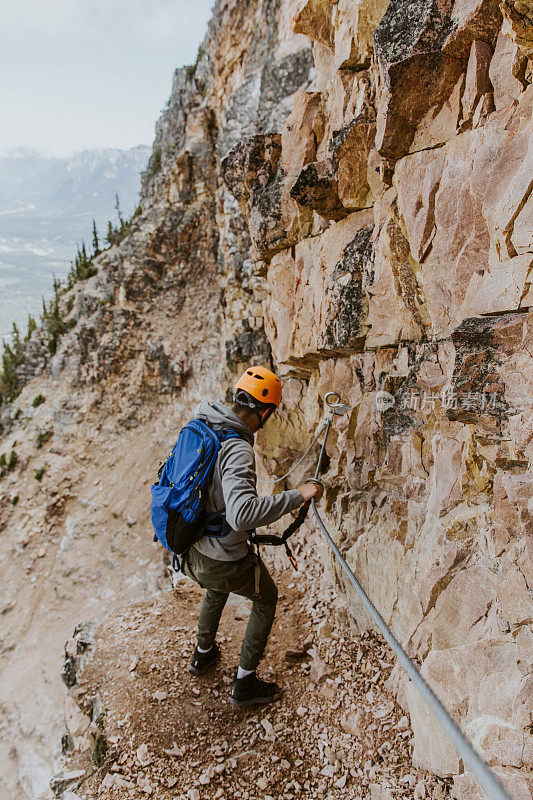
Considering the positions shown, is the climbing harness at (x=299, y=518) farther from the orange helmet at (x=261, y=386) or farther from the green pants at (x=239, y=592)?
the orange helmet at (x=261, y=386)

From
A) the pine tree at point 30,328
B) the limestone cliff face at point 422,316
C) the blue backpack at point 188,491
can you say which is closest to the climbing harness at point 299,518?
the limestone cliff face at point 422,316

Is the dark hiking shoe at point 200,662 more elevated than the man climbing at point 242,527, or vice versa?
the man climbing at point 242,527

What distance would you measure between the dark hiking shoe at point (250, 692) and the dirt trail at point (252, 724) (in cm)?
9

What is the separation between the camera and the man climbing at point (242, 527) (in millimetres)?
3357

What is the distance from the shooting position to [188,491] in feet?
11.7

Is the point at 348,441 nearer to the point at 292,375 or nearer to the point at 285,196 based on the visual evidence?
the point at 292,375

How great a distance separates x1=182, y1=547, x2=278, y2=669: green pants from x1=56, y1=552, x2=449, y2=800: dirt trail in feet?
1.92

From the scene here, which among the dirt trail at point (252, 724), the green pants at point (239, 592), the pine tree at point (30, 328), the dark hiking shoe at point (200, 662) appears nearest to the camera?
the dirt trail at point (252, 724)

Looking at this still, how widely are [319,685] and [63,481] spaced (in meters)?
16.0

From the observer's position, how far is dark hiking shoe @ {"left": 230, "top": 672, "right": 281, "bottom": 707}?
436cm

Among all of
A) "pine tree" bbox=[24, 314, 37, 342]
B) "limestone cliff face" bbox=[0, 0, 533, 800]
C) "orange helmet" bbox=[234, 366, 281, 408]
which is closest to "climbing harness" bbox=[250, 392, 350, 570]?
"limestone cliff face" bbox=[0, 0, 533, 800]

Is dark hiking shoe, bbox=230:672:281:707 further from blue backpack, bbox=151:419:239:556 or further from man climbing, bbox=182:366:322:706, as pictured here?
blue backpack, bbox=151:419:239:556

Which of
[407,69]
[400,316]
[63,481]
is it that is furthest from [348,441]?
[63,481]

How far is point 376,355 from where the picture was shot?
526 centimetres
